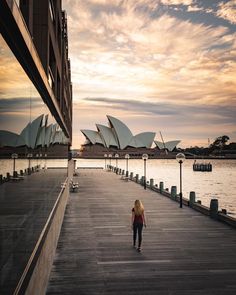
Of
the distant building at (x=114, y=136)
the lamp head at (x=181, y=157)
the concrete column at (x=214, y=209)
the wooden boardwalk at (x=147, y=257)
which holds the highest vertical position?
the distant building at (x=114, y=136)

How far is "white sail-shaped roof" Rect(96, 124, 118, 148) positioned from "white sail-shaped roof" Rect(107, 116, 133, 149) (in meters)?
3.89

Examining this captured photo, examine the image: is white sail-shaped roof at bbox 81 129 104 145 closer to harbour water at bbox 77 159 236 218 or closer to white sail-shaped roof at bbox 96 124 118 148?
white sail-shaped roof at bbox 96 124 118 148

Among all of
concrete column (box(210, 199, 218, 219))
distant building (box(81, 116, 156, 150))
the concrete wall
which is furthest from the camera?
distant building (box(81, 116, 156, 150))

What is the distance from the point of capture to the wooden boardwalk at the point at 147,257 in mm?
8672

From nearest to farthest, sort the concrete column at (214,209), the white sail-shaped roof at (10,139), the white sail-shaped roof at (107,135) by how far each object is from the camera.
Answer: the white sail-shaped roof at (10,139)
the concrete column at (214,209)
the white sail-shaped roof at (107,135)

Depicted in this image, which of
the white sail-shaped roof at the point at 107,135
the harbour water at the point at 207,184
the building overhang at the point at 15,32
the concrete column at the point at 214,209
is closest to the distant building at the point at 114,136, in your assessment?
the white sail-shaped roof at the point at 107,135

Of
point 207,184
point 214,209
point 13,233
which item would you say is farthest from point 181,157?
point 207,184

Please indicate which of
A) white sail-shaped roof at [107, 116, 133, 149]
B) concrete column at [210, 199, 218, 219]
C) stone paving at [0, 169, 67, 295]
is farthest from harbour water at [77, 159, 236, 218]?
white sail-shaped roof at [107, 116, 133, 149]

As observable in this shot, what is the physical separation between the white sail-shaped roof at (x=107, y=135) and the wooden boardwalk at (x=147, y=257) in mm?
155452

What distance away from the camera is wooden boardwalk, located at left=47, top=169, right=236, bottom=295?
28.5 feet

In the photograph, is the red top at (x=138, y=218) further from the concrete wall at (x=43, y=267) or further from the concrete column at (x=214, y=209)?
the concrete column at (x=214, y=209)

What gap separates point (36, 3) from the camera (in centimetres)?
1272

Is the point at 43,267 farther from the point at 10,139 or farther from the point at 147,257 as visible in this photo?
the point at 147,257

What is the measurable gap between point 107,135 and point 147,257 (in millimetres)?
167723
